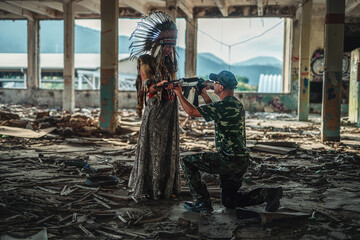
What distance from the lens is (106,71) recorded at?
1159cm

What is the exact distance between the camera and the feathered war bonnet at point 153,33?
187 inches

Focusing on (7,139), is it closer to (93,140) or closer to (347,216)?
(93,140)

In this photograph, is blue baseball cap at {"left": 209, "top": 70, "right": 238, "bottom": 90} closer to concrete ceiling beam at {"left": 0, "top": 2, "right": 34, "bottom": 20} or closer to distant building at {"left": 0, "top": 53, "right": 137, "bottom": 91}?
concrete ceiling beam at {"left": 0, "top": 2, "right": 34, "bottom": 20}

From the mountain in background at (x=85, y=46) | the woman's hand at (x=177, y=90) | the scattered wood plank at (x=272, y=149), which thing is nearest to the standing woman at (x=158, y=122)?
the woman's hand at (x=177, y=90)

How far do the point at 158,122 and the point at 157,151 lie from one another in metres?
0.37

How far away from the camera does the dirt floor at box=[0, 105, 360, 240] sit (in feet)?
12.3

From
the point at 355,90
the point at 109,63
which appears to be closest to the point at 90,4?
the point at 109,63

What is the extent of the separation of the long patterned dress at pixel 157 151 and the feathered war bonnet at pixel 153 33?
703mm

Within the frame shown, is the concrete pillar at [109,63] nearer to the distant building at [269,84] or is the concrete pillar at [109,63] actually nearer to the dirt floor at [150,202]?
the dirt floor at [150,202]

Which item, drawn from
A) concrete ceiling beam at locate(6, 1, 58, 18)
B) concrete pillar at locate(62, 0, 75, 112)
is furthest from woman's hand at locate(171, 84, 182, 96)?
concrete ceiling beam at locate(6, 1, 58, 18)

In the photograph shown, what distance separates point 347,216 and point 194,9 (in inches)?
810

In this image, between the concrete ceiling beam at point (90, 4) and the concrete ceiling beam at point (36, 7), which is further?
the concrete ceiling beam at point (36, 7)

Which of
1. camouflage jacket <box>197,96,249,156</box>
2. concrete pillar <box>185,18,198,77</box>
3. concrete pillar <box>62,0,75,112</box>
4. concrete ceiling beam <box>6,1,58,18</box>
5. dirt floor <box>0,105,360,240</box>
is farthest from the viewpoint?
concrete pillar <box>185,18,198,77</box>

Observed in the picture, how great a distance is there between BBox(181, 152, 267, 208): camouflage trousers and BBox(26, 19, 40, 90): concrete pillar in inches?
897
